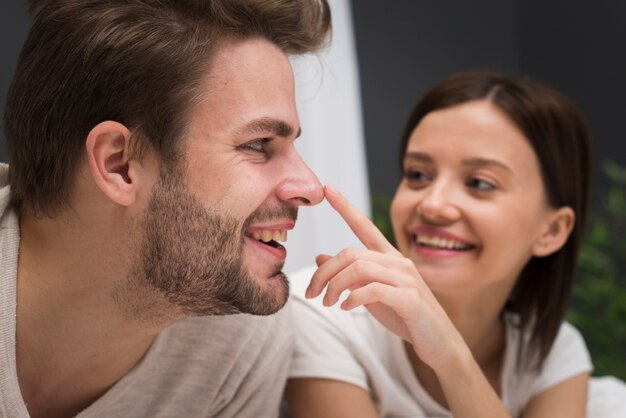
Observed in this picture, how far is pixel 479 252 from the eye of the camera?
6.11 feet

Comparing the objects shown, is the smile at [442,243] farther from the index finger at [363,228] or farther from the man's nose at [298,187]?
the man's nose at [298,187]

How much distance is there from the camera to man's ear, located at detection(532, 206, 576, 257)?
6.53ft

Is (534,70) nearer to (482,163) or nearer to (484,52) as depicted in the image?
(484,52)

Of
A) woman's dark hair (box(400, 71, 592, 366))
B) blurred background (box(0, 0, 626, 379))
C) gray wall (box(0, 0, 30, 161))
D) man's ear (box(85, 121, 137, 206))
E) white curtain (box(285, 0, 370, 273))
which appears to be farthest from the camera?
blurred background (box(0, 0, 626, 379))

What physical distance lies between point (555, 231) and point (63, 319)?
1.21 meters

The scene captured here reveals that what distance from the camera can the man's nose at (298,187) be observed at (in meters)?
1.42

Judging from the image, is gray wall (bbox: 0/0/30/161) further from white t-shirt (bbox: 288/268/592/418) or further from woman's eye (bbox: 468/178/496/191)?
woman's eye (bbox: 468/178/496/191)

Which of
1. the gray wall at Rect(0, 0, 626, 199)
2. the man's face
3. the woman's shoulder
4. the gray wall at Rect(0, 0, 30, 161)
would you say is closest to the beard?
the man's face

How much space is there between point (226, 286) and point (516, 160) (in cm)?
83

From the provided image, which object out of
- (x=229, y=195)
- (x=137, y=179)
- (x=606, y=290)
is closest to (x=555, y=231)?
(x=229, y=195)

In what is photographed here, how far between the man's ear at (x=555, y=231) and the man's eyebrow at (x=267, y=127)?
2.79ft

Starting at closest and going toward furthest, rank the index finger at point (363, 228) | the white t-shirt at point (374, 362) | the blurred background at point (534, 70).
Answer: the index finger at point (363, 228), the white t-shirt at point (374, 362), the blurred background at point (534, 70)

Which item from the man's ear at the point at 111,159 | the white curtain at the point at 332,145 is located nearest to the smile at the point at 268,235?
the man's ear at the point at 111,159

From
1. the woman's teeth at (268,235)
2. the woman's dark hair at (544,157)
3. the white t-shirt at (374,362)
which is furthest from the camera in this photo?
the woman's dark hair at (544,157)
